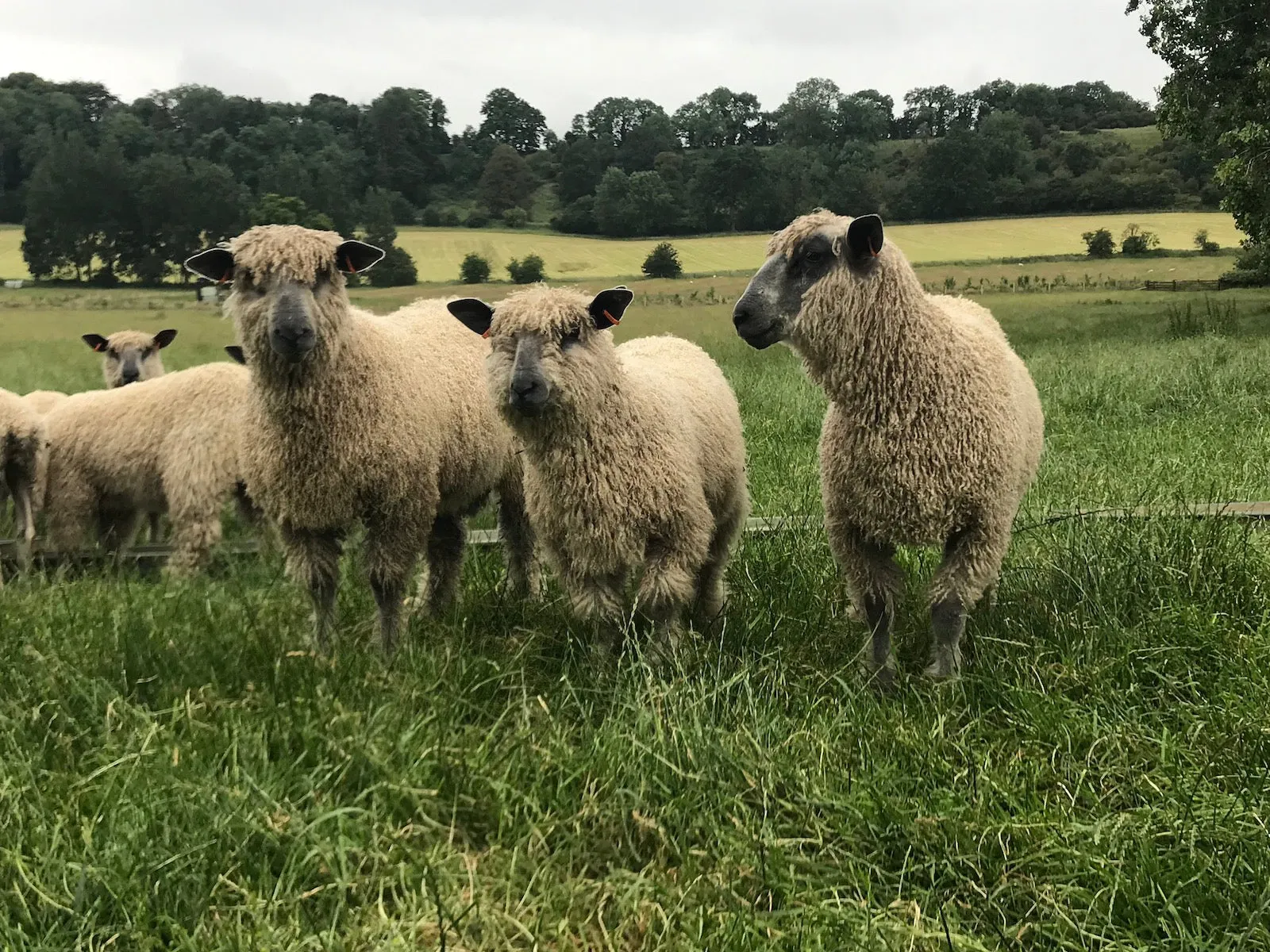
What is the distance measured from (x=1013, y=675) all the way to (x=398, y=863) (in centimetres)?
263

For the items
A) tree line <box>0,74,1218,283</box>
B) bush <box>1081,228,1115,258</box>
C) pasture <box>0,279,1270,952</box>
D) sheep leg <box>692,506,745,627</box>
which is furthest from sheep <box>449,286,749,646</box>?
bush <box>1081,228,1115,258</box>

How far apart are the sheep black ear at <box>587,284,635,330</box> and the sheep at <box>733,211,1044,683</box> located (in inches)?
24.5

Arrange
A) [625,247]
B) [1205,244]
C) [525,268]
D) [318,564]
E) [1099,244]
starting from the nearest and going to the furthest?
[318,564], [525,268], [625,247], [1099,244], [1205,244]

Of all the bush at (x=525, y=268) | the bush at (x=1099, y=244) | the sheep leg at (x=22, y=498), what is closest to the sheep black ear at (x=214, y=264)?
the sheep leg at (x=22, y=498)

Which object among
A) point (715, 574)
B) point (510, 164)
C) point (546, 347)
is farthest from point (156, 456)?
point (510, 164)

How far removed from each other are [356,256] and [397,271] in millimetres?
5447

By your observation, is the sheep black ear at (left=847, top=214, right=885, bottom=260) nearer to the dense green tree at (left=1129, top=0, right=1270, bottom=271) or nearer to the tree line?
the tree line

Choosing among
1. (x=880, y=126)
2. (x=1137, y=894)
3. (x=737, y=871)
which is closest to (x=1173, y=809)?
(x=1137, y=894)

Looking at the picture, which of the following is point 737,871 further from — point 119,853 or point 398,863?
point 119,853

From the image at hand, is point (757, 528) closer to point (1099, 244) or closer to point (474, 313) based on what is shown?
point (474, 313)

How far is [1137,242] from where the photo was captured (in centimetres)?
1833

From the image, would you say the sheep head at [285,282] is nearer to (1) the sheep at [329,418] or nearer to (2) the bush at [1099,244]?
(1) the sheep at [329,418]

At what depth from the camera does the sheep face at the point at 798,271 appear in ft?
12.5

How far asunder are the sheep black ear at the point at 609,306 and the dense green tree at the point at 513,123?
13.2 metres
